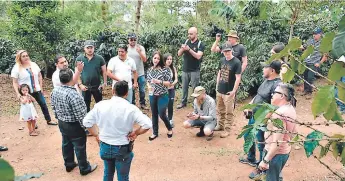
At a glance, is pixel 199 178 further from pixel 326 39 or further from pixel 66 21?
pixel 66 21

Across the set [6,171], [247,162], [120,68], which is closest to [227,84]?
[247,162]

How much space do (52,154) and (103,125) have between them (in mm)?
2452

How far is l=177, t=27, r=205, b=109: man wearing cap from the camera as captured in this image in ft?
23.7

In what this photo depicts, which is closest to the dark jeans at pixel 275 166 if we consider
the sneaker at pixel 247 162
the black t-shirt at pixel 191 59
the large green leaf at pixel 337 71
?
the sneaker at pixel 247 162

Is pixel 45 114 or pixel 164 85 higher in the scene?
pixel 164 85

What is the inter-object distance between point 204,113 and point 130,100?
1.52 metres

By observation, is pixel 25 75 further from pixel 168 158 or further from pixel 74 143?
pixel 168 158

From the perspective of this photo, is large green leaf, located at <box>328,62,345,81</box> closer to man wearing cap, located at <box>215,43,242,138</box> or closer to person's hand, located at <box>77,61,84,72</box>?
man wearing cap, located at <box>215,43,242,138</box>

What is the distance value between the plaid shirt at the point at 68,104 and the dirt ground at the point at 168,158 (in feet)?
3.26

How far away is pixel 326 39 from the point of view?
1.21 metres

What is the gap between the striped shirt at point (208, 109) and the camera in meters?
5.89

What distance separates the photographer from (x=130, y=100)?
21.7 feet

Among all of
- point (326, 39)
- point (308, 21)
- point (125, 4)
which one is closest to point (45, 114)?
point (326, 39)

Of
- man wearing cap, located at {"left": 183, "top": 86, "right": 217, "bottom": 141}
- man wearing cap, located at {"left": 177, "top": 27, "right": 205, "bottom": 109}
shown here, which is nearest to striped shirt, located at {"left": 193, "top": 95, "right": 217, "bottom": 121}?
man wearing cap, located at {"left": 183, "top": 86, "right": 217, "bottom": 141}
